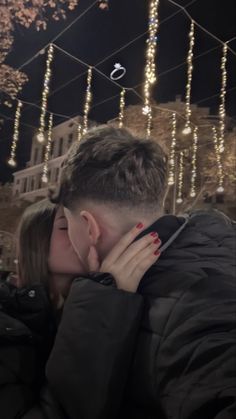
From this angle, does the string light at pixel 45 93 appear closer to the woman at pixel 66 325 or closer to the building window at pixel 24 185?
the building window at pixel 24 185

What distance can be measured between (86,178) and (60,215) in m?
A: 0.14

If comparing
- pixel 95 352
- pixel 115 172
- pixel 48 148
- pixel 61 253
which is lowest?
pixel 95 352

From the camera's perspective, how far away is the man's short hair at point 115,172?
75 centimetres

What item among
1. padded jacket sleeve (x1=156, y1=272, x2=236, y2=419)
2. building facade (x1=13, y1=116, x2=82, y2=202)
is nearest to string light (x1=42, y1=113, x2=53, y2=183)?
building facade (x1=13, y1=116, x2=82, y2=202)

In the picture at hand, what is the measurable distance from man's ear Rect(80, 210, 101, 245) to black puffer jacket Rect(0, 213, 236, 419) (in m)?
0.11

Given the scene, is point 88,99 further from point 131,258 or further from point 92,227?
point 131,258

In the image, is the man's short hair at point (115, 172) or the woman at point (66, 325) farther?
the man's short hair at point (115, 172)

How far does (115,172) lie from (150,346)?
0.35m

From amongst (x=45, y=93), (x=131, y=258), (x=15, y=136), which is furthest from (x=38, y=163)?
(x=131, y=258)

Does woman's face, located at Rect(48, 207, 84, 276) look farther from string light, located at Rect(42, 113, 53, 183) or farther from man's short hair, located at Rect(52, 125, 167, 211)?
string light, located at Rect(42, 113, 53, 183)

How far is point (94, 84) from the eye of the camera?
16.0ft

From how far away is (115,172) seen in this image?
753mm

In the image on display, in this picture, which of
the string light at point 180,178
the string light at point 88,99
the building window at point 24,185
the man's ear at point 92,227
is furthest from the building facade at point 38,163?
the man's ear at point 92,227

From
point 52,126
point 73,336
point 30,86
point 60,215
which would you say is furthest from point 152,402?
point 52,126
